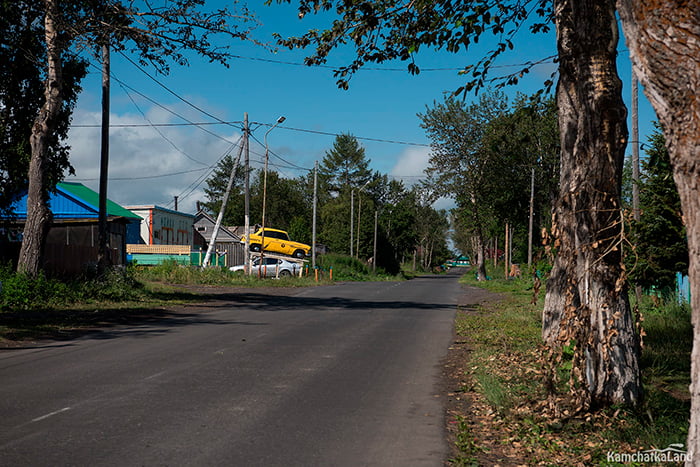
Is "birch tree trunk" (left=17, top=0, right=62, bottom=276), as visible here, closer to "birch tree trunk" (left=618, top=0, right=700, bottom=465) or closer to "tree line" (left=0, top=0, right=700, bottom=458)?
"tree line" (left=0, top=0, right=700, bottom=458)

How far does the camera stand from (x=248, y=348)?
40.3 ft

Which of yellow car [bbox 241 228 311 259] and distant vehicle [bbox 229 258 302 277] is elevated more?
yellow car [bbox 241 228 311 259]

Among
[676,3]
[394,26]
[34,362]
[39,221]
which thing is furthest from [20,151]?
[676,3]

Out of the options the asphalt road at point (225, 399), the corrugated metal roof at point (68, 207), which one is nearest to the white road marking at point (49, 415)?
the asphalt road at point (225, 399)

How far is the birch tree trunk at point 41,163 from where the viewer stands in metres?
19.9

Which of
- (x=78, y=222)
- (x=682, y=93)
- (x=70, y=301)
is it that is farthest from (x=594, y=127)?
(x=78, y=222)

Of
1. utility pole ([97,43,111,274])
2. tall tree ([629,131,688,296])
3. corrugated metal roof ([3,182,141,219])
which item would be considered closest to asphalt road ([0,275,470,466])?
tall tree ([629,131,688,296])

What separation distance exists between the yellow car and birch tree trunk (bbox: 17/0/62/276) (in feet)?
98.2

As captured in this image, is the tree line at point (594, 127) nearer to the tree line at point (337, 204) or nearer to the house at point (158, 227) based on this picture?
the house at point (158, 227)

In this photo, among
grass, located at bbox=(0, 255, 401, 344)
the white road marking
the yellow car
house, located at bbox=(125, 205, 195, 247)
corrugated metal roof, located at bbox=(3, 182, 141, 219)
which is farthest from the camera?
house, located at bbox=(125, 205, 195, 247)

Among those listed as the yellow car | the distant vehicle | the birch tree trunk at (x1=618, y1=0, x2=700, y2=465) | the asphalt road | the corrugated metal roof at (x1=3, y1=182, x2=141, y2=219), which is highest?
the corrugated metal roof at (x1=3, y1=182, x2=141, y2=219)

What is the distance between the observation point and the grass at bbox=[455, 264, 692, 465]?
5.96 m

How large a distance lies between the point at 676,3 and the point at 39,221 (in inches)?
773

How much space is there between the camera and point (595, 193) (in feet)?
23.5
